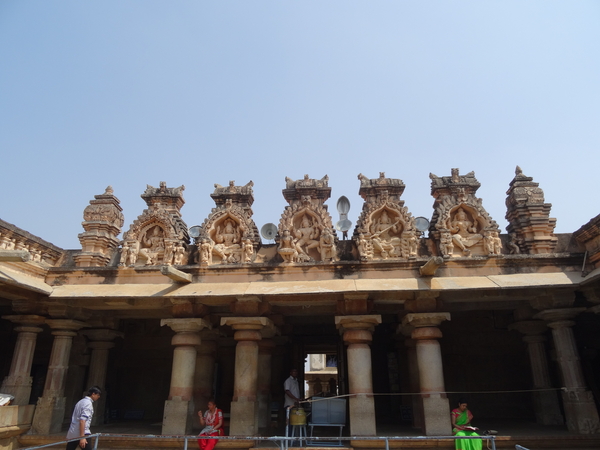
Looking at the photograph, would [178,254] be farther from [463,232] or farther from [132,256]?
[463,232]

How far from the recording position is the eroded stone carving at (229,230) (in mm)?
10516

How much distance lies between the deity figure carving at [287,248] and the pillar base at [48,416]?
20.7ft

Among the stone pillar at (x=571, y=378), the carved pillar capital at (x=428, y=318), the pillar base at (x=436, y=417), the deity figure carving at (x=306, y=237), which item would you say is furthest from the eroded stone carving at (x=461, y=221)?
the pillar base at (x=436, y=417)

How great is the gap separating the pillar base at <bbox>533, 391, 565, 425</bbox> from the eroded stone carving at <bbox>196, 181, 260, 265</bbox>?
8030 millimetres

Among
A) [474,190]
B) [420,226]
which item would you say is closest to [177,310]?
[420,226]

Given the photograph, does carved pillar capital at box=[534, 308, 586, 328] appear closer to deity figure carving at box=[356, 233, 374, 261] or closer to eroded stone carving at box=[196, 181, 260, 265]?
deity figure carving at box=[356, 233, 374, 261]

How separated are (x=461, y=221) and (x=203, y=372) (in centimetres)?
758

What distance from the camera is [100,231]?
37.5ft

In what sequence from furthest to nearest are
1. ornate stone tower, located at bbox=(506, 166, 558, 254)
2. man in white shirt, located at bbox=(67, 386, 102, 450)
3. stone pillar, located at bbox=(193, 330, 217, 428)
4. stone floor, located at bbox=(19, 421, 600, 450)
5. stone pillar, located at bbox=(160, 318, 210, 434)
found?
stone pillar, located at bbox=(193, 330, 217, 428) → ornate stone tower, located at bbox=(506, 166, 558, 254) → stone pillar, located at bbox=(160, 318, 210, 434) → stone floor, located at bbox=(19, 421, 600, 450) → man in white shirt, located at bbox=(67, 386, 102, 450)

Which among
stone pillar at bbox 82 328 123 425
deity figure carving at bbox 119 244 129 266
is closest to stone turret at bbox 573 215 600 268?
deity figure carving at bbox 119 244 129 266

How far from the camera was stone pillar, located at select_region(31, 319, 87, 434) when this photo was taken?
9586 millimetres

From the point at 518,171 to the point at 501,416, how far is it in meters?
7.05

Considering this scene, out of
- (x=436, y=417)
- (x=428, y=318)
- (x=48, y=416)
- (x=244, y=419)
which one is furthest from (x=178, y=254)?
(x=436, y=417)

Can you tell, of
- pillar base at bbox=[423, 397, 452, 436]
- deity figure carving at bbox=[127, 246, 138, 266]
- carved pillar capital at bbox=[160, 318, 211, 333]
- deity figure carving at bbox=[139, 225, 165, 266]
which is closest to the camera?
pillar base at bbox=[423, 397, 452, 436]
